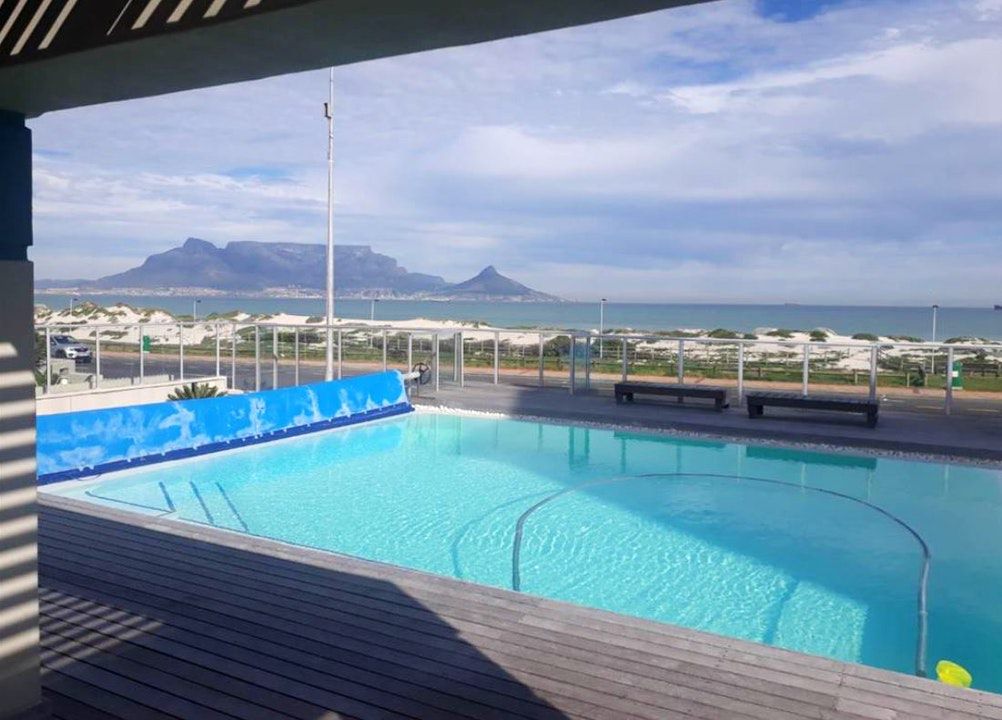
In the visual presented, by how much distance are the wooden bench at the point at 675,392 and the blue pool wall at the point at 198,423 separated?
3.29 m

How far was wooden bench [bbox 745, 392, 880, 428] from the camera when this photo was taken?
10.2 metres

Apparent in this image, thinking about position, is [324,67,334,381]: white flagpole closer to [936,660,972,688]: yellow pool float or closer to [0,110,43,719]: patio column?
[936,660,972,688]: yellow pool float

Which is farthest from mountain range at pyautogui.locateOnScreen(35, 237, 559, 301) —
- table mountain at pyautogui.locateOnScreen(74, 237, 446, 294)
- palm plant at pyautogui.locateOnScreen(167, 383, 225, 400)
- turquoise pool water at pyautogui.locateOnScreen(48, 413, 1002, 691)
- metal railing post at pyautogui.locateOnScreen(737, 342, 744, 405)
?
turquoise pool water at pyautogui.locateOnScreen(48, 413, 1002, 691)

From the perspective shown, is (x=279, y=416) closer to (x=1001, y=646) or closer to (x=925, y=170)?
(x=1001, y=646)

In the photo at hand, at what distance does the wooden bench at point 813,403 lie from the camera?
10242mm

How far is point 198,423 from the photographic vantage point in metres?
9.29

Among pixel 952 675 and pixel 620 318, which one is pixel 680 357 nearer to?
pixel 952 675

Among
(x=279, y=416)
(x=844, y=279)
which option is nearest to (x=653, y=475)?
(x=279, y=416)

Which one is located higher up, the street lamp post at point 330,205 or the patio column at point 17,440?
the street lamp post at point 330,205

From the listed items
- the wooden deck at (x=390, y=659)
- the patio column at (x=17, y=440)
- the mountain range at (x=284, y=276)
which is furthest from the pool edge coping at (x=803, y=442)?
the mountain range at (x=284, y=276)

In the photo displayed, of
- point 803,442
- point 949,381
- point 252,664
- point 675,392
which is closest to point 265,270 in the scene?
point 675,392

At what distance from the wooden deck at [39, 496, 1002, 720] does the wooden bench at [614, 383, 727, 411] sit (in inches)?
325

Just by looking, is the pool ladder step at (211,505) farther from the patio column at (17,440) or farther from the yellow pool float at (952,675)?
the yellow pool float at (952,675)

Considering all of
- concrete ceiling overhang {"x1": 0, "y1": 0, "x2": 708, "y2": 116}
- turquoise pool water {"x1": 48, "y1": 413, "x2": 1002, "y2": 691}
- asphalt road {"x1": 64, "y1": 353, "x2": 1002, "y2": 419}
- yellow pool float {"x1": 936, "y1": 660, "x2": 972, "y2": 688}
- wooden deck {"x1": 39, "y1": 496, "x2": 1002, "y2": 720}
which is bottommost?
turquoise pool water {"x1": 48, "y1": 413, "x2": 1002, "y2": 691}
